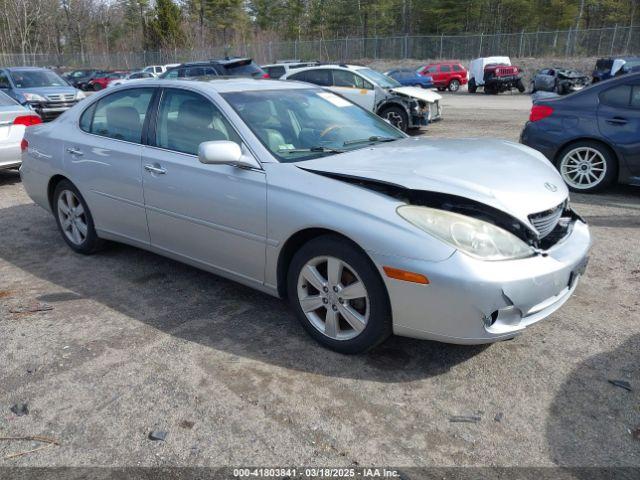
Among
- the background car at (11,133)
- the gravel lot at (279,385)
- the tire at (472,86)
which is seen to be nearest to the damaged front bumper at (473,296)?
the gravel lot at (279,385)

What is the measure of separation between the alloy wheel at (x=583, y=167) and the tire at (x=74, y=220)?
575 centimetres

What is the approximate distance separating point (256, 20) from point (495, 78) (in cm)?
4978

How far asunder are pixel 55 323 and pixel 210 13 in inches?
2708

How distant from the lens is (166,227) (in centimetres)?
417

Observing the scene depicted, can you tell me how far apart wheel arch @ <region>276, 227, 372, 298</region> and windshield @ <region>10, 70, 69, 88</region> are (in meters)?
15.1

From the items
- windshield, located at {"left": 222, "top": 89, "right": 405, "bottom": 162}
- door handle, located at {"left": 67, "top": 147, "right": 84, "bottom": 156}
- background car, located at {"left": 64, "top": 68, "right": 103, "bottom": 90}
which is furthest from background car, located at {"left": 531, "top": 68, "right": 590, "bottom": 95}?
background car, located at {"left": 64, "top": 68, "right": 103, "bottom": 90}

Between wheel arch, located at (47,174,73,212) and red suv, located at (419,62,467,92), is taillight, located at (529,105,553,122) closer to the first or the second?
wheel arch, located at (47,174,73,212)

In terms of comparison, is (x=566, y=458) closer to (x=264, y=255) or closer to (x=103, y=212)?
(x=264, y=255)

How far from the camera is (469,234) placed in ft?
9.47

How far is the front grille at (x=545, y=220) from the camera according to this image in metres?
3.17

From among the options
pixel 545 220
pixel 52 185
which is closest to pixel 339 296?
pixel 545 220

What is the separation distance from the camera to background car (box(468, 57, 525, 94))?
29547 mm

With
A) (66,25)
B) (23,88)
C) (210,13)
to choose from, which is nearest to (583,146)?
(23,88)

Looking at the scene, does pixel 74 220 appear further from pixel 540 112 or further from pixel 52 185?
pixel 540 112
